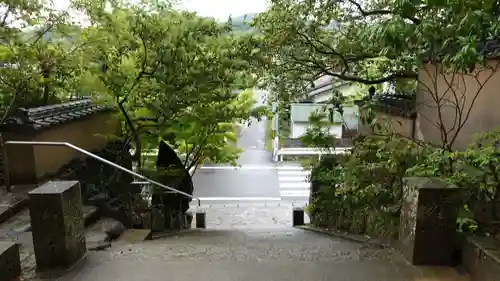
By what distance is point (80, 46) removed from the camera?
754 centimetres

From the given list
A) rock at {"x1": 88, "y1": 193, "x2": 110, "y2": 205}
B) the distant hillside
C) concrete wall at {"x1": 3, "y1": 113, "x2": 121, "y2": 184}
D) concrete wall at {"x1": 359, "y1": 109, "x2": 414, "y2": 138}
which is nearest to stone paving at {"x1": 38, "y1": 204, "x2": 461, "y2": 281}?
rock at {"x1": 88, "y1": 193, "x2": 110, "y2": 205}

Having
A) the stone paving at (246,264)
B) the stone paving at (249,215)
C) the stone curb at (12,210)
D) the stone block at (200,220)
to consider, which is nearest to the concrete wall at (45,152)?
the stone curb at (12,210)

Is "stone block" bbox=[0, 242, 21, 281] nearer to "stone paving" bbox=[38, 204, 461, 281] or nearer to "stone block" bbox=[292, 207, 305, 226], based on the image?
"stone paving" bbox=[38, 204, 461, 281]

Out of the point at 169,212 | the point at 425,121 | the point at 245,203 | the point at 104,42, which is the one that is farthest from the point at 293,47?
the point at 245,203

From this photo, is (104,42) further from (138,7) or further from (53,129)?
(53,129)

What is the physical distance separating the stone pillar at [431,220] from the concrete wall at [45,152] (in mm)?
6453

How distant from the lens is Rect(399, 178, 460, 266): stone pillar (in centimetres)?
381

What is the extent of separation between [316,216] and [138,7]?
5.96 meters

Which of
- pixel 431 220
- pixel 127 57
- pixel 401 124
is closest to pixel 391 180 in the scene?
pixel 431 220

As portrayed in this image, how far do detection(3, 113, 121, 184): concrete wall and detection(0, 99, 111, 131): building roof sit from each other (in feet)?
0.56

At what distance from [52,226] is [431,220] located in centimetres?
394

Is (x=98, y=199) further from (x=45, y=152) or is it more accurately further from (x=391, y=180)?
(x=391, y=180)

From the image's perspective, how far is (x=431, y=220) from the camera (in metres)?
3.87

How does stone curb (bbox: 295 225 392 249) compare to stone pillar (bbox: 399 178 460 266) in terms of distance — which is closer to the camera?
stone pillar (bbox: 399 178 460 266)
